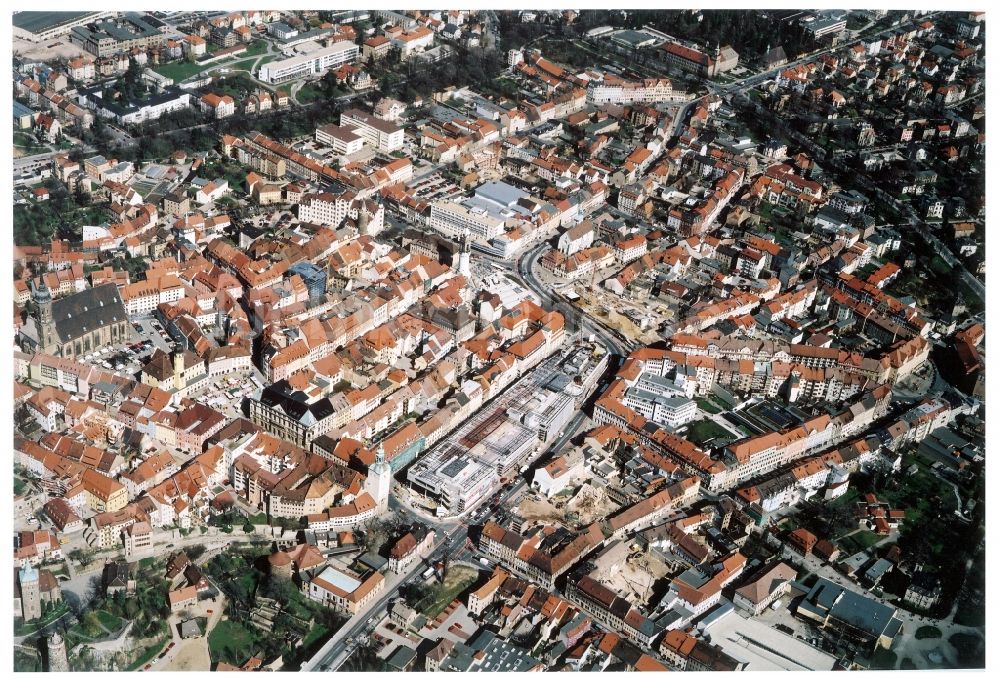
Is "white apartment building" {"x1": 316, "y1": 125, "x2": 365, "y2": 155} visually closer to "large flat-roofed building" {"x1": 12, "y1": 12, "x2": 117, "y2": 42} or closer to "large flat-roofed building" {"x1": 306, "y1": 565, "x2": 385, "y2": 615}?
"large flat-roofed building" {"x1": 12, "y1": 12, "x2": 117, "y2": 42}

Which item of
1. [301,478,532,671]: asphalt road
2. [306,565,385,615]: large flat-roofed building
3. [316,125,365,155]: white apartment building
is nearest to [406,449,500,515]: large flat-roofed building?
[301,478,532,671]: asphalt road

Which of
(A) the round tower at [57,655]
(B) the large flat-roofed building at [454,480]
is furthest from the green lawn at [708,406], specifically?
(A) the round tower at [57,655]

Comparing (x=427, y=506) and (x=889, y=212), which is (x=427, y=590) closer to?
(x=427, y=506)

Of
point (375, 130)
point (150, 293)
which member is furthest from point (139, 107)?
point (150, 293)

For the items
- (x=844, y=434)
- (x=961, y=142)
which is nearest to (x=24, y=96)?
(x=844, y=434)

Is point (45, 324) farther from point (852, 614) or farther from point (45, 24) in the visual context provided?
point (852, 614)

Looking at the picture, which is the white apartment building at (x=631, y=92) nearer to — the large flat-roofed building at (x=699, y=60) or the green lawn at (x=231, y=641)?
the large flat-roofed building at (x=699, y=60)
